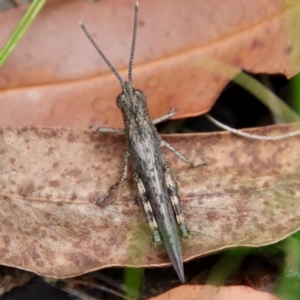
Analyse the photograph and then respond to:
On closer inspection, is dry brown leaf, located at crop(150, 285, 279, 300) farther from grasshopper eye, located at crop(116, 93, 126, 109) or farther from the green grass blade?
the green grass blade

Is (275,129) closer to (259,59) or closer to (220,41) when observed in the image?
(259,59)

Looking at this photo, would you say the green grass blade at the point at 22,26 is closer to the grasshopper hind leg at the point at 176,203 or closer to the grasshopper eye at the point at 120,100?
the grasshopper eye at the point at 120,100

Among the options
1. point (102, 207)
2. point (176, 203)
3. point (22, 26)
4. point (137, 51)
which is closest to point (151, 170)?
point (176, 203)

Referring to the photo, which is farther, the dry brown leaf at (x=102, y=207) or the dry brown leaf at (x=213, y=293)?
the dry brown leaf at (x=102, y=207)

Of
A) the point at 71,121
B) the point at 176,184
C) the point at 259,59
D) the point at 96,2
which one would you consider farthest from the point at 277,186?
the point at 96,2

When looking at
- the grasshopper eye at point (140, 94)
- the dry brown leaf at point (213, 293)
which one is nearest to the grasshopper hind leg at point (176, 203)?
the dry brown leaf at point (213, 293)

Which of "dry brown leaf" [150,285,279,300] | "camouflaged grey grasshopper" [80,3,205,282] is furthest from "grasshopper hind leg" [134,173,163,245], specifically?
"dry brown leaf" [150,285,279,300]

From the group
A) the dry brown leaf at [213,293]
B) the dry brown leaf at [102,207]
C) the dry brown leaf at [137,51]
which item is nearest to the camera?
the dry brown leaf at [213,293]
